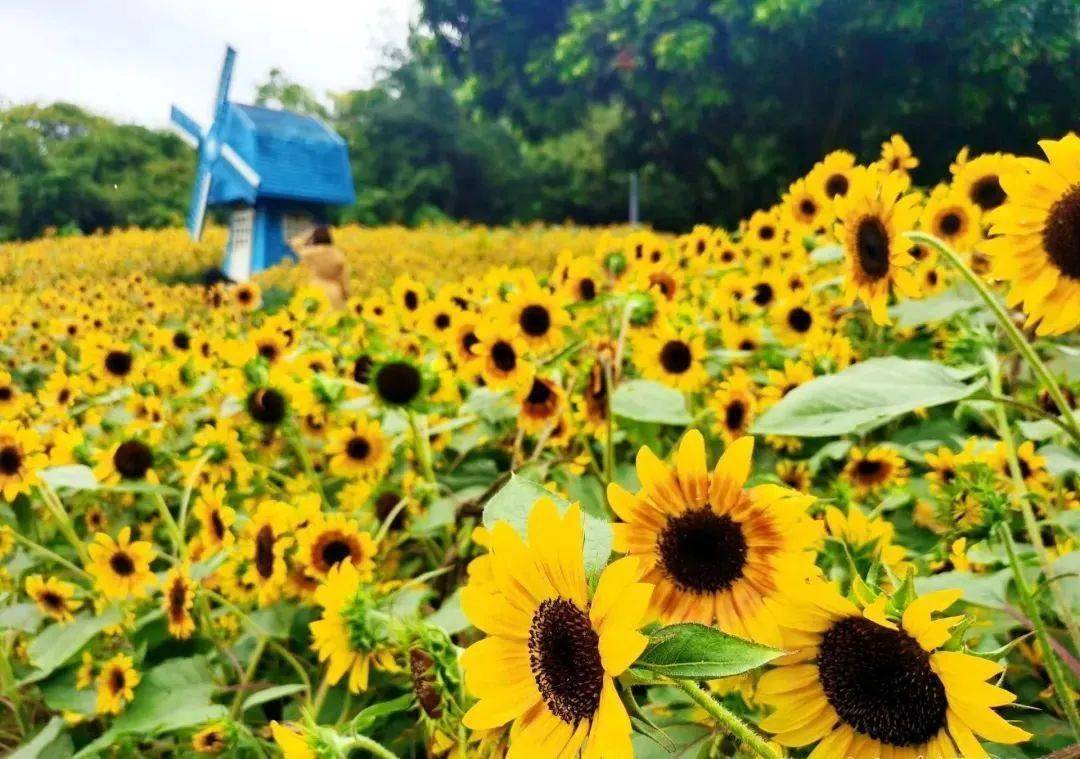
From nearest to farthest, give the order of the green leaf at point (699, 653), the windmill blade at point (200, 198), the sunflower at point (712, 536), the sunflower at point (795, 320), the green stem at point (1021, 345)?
the green leaf at point (699, 653)
the sunflower at point (712, 536)
the green stem at point (1021, 345)
the sunflower at point (795, 320)
the windmill blade at point (200, 198)

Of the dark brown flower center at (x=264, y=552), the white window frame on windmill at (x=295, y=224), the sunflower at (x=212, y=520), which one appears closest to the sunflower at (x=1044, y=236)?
the dark brown flower center at (x=264, y=552)

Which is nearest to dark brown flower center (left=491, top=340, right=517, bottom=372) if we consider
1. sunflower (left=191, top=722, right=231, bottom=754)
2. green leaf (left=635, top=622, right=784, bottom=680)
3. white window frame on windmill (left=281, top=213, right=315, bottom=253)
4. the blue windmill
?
sunflower (left=191, top=722, right=231, bottom=754)

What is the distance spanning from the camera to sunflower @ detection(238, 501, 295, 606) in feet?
2.91

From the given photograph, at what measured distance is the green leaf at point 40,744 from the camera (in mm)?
781

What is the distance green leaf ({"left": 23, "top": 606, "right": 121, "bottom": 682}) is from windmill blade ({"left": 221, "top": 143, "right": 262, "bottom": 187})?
449cm

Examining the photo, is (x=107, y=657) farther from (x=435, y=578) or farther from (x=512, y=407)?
(x=512, y=407)

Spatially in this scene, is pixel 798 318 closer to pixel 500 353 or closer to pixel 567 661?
pixel 500 353

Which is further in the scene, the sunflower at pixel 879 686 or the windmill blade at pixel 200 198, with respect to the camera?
the windmill blade at pixel 200 198

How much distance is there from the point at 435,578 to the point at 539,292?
0.43 m

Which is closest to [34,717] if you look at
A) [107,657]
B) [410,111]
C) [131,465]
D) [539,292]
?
A: [107,657]

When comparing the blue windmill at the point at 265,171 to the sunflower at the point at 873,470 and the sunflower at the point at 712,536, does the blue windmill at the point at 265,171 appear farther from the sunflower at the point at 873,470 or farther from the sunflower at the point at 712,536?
the sunflower at the point at 712,536

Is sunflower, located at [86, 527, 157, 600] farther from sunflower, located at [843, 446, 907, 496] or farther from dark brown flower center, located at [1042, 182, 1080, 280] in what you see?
dark brown flower center, located at [1042, 182, 1080, 280]

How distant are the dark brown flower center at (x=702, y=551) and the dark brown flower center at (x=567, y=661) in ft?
0.31

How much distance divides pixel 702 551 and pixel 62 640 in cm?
85
